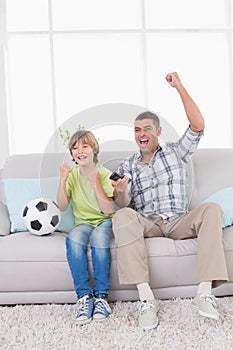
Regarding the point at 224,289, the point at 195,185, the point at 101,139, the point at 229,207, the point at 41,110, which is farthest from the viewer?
the point at 41,110

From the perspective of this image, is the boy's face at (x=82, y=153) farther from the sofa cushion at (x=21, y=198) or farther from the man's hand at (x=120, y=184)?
the sofa cushion at (x=21, y=198)

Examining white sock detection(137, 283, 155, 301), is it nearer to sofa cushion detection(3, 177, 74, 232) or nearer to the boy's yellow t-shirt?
the boy's yellow t-shirt

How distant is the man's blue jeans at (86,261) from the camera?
7.45 ft

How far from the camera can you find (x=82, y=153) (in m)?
2.32

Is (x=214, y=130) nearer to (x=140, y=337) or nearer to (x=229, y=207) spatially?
(x=229, y=207)

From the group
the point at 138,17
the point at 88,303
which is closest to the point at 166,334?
the point at 88,303

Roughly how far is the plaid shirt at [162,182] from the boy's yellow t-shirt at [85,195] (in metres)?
0.17

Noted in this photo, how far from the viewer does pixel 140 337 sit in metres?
1.98

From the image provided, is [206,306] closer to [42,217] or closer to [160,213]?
[160,213]

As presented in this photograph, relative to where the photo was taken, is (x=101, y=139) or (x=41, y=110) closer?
(x=101, y=139)

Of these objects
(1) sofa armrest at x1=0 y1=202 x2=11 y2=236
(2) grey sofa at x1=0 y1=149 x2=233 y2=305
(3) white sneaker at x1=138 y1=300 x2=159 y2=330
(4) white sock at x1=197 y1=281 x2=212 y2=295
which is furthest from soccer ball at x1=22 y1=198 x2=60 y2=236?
(4) white sock at x1=197 y1=281 x2=212 y2=295

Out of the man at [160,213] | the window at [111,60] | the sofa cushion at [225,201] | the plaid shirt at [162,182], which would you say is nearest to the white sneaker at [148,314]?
the man at [160,213]

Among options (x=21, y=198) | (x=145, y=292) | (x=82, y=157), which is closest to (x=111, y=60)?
(x=21, y=198)

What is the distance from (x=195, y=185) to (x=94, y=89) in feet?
6.66
